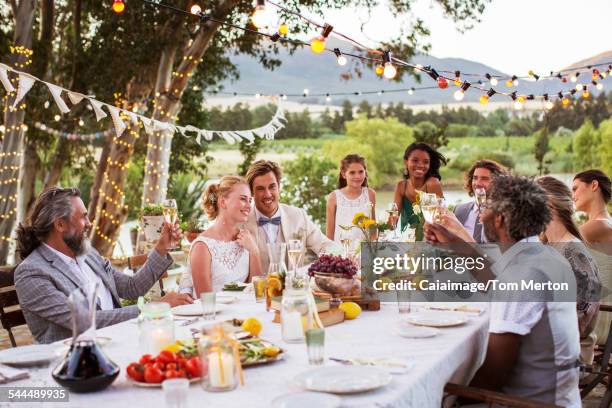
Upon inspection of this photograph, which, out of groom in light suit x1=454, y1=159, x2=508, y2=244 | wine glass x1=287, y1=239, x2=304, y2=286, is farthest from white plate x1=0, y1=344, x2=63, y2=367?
groom in light suit x1=454, y1=159, x2=508, y2=244

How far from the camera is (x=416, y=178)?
17.0ft

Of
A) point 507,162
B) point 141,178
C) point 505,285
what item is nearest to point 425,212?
point 505,285

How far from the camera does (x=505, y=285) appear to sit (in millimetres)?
2143

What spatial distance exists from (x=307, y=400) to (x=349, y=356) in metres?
0.46

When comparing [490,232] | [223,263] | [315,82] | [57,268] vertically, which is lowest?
[223,263]

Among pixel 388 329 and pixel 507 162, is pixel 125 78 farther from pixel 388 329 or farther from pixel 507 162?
pixel 388 329

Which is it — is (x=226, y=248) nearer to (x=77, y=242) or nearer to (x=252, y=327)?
(x=77, y=242)

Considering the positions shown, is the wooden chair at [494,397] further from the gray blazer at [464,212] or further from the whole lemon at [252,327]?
the gray blazer at [464,212]

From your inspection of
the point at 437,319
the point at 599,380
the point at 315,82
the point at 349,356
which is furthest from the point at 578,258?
the point at 315,82

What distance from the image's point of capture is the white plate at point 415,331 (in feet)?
7.57

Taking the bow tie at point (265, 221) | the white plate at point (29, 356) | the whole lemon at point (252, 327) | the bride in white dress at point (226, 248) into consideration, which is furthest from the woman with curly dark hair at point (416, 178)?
the white plate at point (29, 356)

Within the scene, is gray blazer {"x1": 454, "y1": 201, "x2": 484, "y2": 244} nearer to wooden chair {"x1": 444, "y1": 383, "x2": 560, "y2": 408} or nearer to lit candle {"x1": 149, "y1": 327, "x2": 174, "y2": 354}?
wooden chair {"x1": 444, "y1": 383, "x2": 560, "y2": 408}

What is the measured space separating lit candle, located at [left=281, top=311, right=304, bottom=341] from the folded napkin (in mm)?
774

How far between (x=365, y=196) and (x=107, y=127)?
591 centimetres
